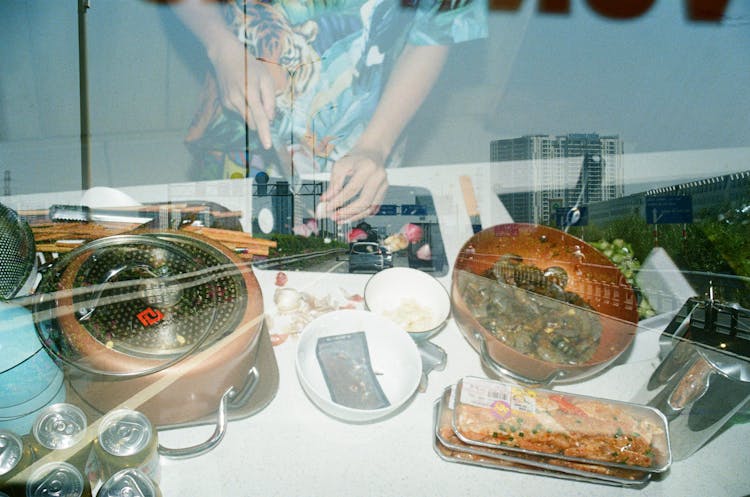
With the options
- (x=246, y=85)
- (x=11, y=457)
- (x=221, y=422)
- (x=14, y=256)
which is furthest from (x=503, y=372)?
(x=246, y=85)

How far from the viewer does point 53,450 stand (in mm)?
451

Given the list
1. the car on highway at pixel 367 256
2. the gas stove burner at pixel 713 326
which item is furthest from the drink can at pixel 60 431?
the gas stove burner at pixel 713 326

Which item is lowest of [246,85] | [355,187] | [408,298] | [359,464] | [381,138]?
[359,464]

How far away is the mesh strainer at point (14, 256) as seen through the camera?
62 centimetres

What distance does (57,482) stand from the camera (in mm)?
421

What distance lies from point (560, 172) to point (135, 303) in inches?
33.6

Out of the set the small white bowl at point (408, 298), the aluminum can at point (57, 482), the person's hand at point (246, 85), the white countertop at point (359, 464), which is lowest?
the white countertop at point (359, 464)

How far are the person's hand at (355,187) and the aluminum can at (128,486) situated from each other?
664 mm

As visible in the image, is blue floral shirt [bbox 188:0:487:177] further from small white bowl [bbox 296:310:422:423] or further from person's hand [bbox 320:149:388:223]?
small white bowl [bbox 296:310:422:423]

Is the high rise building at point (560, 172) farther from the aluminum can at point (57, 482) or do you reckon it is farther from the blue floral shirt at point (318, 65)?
the aluminum can at point (57, 482)

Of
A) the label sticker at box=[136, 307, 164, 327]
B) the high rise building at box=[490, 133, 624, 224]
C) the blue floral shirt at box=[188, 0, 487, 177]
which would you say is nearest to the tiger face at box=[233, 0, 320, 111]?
the blue floral shirt at box=[188, 0, 487, 177]

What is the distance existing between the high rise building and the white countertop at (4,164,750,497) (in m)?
0.31

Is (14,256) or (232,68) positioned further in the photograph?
(232,68)

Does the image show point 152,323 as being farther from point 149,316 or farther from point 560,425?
point 560,425
